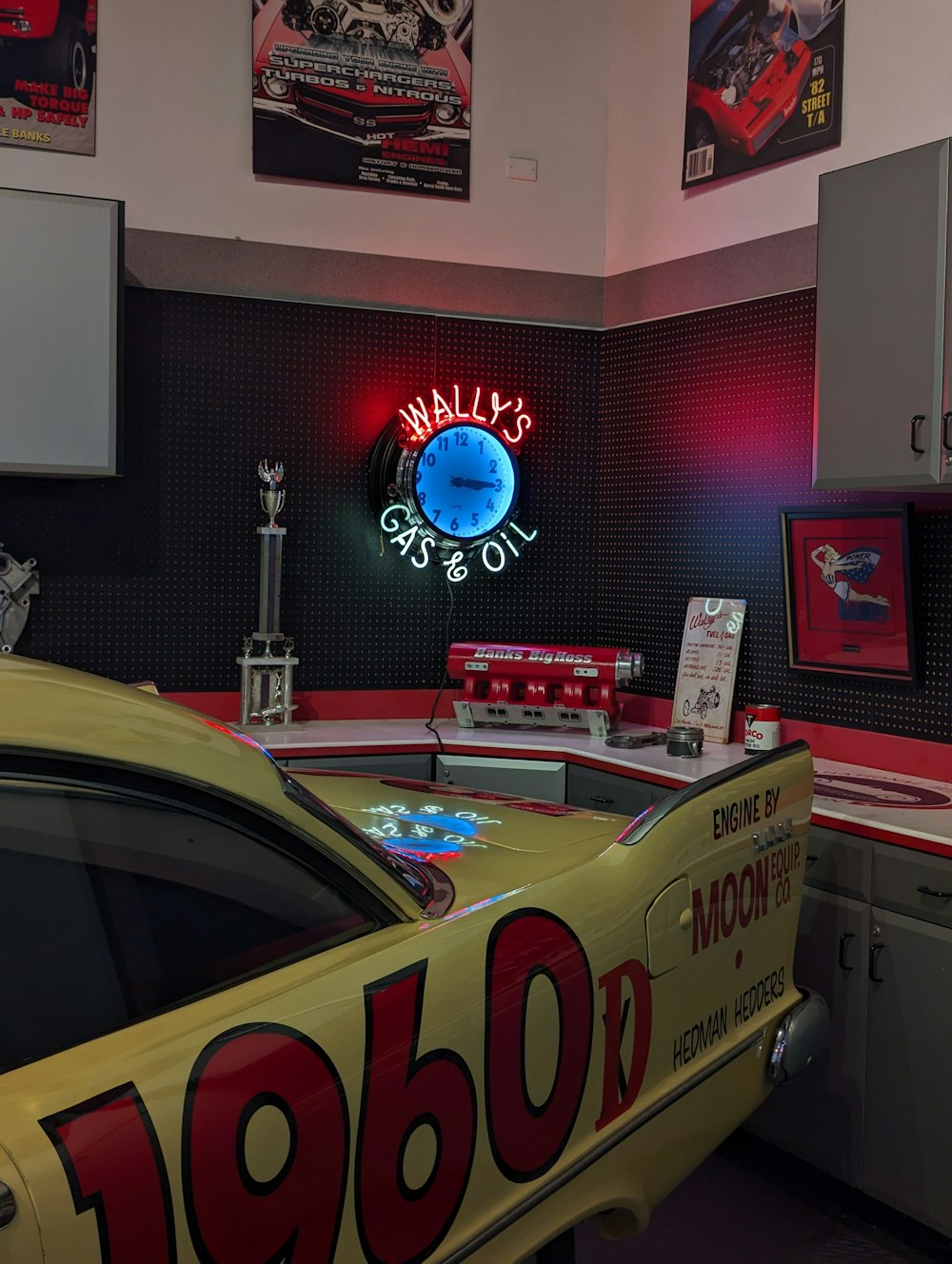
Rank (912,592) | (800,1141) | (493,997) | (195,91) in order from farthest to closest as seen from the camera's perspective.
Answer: (195,91) < (912,592) < (800,1141) < (493,997)

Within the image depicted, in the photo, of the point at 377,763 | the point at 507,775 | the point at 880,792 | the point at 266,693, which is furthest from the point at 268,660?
the point at 880,792

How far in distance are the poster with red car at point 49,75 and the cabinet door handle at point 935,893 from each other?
3.37 meters

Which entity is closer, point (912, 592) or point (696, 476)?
point (912, 592)

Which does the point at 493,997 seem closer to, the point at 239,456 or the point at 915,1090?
the point at 915,1090

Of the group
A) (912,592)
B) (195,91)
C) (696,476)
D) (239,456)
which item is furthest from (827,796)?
(195,91)

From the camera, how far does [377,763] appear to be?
3.77 metres

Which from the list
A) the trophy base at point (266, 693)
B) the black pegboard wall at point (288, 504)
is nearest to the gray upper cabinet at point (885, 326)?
the black pegboard wall at point (288, 504)

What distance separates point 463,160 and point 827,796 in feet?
8.87

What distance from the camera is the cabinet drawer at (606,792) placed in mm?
3473

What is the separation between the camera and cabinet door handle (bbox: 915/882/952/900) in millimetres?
2572

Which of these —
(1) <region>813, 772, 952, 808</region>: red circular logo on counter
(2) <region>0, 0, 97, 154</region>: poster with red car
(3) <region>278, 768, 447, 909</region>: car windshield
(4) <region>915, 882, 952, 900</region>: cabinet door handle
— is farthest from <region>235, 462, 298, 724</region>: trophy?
(3) <region>278, 768, 447, 909</region>: car windshield

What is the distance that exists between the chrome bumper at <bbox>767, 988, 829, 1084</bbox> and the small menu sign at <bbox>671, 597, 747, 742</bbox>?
166 cm

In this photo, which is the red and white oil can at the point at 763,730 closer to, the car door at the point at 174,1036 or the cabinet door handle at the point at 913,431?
the cabinet door handle at the point at 913,431

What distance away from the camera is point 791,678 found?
3.76 metres
